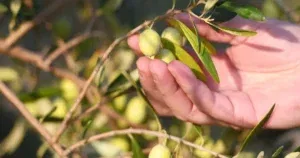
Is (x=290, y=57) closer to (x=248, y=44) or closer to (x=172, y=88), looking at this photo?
(x=248, y=44)

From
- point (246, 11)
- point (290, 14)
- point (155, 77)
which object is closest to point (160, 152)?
point (155, 77)

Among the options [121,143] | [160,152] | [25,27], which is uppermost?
[25,27]

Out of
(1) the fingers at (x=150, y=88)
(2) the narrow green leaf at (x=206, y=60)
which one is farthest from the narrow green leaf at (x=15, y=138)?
(2) the narrow green leaf at (x=206, y=60)

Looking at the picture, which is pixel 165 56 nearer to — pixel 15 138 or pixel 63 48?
pixel 63 48

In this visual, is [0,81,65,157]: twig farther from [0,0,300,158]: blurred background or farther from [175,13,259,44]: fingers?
[175,13,259,44]: fingers

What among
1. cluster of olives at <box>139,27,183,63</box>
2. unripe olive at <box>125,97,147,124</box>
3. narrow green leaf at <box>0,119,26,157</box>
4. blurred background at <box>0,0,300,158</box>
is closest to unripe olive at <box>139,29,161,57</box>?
cluster of olives at <box>139,27,183,63</box>

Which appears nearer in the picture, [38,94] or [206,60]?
[206,60]

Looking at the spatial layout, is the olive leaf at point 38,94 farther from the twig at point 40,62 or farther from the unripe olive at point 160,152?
the unripe olive at point 160,152
